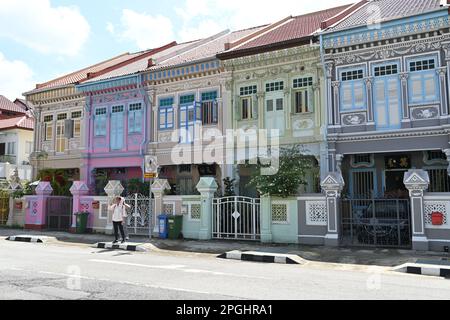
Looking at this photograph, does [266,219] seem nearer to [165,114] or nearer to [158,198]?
[158,198]

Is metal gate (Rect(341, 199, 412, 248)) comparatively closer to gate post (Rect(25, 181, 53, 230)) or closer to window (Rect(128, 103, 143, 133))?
window (Rect(128, 103, 143, 133))

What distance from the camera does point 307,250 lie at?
12.3 meters

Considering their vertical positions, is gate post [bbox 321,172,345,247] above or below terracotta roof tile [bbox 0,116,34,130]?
below

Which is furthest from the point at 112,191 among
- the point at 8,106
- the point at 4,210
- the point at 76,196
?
the point at 8,106

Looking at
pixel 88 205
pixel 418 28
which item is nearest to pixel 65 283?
pixel 88 205

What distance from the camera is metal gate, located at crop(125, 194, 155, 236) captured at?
16312 mm

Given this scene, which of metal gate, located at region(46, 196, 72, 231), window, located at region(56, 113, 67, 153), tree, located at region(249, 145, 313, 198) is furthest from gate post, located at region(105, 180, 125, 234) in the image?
window, located at region(56, 113, 67, 153)

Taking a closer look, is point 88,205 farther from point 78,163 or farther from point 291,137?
point 291,137

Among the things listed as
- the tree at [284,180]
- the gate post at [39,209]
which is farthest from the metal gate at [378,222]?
the gate post at [39,209]

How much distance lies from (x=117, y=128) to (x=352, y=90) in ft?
36.4

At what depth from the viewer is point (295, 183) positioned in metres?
13.6

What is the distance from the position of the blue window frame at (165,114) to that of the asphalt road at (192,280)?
9830 mm

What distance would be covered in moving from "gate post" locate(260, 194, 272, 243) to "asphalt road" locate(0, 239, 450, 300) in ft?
A: 10.7
